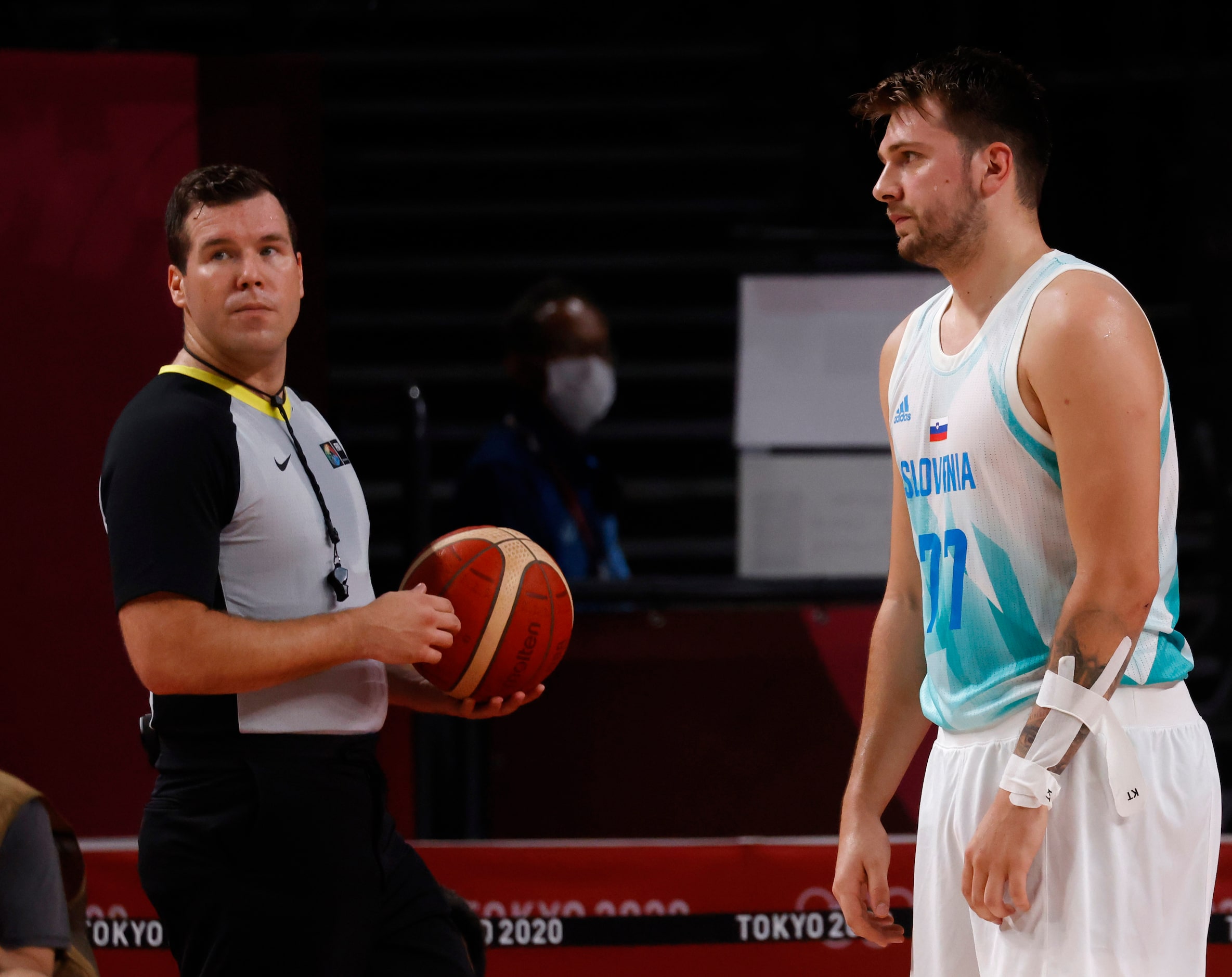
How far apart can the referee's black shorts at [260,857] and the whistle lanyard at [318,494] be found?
24cm

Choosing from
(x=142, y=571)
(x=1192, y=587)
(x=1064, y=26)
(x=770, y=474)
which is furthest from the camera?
(x=1064, y=26)

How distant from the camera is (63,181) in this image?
4.25m

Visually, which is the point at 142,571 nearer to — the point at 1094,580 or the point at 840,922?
the point at 1094,580

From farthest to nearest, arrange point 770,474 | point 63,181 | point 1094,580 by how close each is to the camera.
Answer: point 770,474 → point 63,181 → point 1094,580

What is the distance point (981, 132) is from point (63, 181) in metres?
3.02

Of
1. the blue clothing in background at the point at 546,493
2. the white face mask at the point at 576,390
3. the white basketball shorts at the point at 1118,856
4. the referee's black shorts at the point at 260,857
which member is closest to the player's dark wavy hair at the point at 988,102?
the white basketball shorts at the point at 1118,856

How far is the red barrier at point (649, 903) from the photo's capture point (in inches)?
130

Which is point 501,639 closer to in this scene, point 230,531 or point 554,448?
point 230,531

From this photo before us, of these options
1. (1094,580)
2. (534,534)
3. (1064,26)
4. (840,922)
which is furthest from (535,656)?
(1064,26)

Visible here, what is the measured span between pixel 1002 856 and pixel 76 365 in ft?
10.7

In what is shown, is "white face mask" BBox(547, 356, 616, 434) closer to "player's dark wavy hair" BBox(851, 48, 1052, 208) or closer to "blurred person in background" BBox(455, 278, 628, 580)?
"blurred person in background" BBox(455, 278, 628, 580)

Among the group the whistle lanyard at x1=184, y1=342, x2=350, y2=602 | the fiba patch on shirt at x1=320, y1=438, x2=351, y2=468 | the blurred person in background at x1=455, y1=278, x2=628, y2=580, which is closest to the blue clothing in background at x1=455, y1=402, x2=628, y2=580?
the blurred person in background at x1=455, y1=278, x2=628, y2=580

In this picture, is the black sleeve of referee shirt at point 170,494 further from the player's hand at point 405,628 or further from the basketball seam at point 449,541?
the basketball seam at point 449,541

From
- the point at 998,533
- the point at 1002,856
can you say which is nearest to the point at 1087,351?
the point at 998,533
